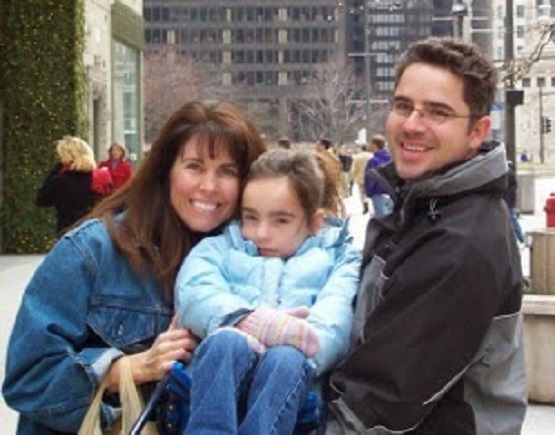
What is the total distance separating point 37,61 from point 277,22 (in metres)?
117

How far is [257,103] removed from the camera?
12319cm

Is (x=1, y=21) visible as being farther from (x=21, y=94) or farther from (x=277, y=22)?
(x=277, y=22)

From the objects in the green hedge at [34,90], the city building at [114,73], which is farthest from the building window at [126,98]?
the green hedge at [34,90]

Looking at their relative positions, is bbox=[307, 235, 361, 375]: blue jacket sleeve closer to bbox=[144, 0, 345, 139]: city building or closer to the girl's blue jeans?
the girl's blue jeans

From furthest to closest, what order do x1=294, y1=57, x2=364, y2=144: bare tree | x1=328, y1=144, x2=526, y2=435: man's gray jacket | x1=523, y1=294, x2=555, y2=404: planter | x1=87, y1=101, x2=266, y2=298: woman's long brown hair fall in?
x1=294, y1=57, x2=364, y2=144: bare tree, x1=523, y1=294, x2=555, y2=404: planter, x1=87, y1=101, x2=266, y2=298: woman's long brown hair, x1=328, y1=144, x2=526, y2=435: man's gray jacket

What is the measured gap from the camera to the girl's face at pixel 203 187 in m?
3.05

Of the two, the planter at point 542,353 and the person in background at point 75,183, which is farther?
the person in background at point 75,183

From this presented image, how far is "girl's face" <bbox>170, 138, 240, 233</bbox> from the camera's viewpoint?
3.05 meters

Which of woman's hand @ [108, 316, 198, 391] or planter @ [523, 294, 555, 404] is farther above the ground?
woman's hand @ [108, 316, 198, 391]

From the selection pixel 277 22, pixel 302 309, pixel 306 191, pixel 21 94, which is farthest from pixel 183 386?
pixel 277 22

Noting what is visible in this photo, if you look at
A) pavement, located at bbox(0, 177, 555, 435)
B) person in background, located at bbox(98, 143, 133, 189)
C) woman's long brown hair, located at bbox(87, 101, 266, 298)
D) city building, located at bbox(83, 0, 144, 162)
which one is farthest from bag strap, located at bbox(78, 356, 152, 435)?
city building, located at bbox(83, 0, 144, 162)

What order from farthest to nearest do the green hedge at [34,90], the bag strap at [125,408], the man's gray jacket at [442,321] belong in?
the green hedge at [34,90], the bag strap at [125,408], the man's gray jacket at [442,321]

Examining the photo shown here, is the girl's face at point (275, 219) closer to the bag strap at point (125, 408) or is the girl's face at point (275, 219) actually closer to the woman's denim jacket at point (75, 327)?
the woman's denim jacket at point (75, 327)

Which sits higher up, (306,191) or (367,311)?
(306,191)
